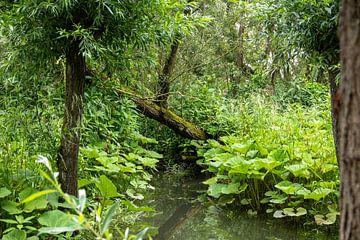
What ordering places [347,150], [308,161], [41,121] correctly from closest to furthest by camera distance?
[347,150] → [41,121] → [308,161]

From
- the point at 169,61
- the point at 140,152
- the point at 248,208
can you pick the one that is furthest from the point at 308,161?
the point at 169,61

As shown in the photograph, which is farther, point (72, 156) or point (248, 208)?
point (248, 208)

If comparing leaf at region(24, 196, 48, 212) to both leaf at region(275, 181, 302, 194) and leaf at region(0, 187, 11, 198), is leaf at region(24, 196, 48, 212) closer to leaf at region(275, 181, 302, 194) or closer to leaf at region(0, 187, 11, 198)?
leaf at region(0, 187, 11, 198)

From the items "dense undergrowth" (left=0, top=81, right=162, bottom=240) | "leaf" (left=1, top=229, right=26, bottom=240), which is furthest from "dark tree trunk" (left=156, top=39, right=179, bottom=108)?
"leaf" (left=1, top=229, right=26, bottom=240)

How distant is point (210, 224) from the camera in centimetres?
394

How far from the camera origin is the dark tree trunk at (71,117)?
2.51 m

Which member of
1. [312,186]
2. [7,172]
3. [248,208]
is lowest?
[248,208]

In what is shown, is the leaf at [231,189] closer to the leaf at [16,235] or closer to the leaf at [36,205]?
the leaf at [36,205]

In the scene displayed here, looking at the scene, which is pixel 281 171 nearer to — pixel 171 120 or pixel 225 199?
pixel 225 199

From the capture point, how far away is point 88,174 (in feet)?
11.6

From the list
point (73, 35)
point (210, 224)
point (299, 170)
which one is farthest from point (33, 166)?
point (299, 170)

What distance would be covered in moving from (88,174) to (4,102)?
1.05 metres

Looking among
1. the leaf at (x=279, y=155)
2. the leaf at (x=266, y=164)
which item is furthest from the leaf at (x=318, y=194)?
the leaf at (x=279, y=155)

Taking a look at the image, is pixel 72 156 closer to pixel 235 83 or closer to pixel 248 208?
pixel 248 208
